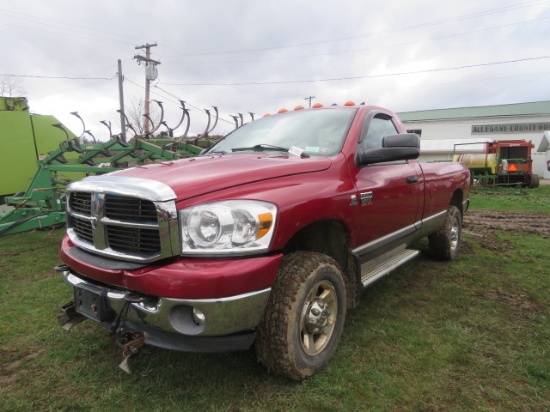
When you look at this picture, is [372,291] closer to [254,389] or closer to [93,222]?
[254,389]

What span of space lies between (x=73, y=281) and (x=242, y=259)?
120 centimetres

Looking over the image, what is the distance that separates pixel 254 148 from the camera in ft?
10.4

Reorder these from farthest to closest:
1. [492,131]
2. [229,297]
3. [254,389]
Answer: [492,131] < [254,389] < [229,297]

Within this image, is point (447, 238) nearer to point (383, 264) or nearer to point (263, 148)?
point (383, 264)

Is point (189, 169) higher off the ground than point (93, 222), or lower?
higher

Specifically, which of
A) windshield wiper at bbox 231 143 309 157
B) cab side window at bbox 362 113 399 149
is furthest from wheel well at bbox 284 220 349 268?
cab side window at bbox 362 113 399 149

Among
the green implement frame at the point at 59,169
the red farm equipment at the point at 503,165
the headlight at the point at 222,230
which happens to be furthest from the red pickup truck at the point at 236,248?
the red farm equipment at the point at 503,165

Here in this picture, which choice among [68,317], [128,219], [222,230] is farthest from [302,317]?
[68,317]

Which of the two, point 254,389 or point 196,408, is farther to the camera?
point 254,389

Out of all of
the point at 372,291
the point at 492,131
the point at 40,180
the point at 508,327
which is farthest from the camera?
the point at 492,131

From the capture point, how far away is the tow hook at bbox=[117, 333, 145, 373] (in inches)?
78.2

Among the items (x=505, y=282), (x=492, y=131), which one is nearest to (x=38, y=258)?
(x=505, y=282)

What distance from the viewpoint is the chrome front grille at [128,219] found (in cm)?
→ 191

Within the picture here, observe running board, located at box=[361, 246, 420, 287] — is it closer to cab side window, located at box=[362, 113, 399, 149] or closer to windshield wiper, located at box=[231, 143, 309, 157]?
cab side window, located at box=[362, 113, 399, 149]
